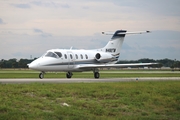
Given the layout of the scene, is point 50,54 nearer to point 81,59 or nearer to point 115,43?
point 81,59

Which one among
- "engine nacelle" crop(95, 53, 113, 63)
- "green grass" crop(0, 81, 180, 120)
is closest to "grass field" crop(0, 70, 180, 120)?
"green grass" crop(0, 81, 180, 120)

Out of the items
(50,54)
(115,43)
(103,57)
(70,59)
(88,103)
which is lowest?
(88,103)

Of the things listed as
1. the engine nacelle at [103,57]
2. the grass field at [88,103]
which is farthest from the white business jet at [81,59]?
the grass field at [88,103]

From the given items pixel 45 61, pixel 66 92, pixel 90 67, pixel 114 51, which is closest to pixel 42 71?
pixel 45 61

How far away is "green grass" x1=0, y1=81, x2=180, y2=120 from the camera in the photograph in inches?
842

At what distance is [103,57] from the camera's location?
177 feet

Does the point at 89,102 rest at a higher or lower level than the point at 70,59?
lower

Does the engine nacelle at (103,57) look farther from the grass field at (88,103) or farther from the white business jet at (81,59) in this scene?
the grass field at (88,103)

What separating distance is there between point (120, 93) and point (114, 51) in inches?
1159

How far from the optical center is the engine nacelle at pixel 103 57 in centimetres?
5331

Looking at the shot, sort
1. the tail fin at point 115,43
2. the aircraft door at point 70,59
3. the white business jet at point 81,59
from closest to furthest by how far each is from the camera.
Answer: the white business jet at point 81,59 < the aircraft door at point 70,59 < the tail fin at point 115,43

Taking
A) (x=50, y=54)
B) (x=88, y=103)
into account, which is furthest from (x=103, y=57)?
(x=88, y=103)

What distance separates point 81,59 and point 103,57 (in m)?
3.90

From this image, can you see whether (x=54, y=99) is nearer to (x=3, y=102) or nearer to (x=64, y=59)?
(x=3, y=102)
